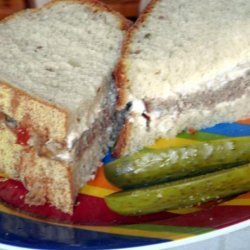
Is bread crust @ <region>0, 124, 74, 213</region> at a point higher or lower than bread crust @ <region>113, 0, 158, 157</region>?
lower

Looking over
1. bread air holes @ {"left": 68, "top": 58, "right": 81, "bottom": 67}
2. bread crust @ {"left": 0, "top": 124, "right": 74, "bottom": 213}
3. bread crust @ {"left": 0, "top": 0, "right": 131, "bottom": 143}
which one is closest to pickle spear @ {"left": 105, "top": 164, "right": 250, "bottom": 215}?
bread crust @ {"left": 0, "top": 124, "right": 74, "bottom": 213}

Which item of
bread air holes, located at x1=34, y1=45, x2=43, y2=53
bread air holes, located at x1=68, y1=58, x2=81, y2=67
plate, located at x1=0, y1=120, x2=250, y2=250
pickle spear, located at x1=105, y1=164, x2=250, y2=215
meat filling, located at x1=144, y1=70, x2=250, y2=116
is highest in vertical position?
bread air holes, located at x1=34, y1=45, x2=43, y2=53

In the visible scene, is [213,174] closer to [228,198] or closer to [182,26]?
[228,198]

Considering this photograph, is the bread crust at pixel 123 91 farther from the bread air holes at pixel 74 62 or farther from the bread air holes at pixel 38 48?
the bread air holes at pixel 38 48

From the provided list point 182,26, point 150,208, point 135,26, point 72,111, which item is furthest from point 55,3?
point 150,208

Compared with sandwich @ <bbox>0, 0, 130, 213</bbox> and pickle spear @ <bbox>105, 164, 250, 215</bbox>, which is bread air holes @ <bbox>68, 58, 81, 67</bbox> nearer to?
sandwich @ <bbox>0, 0, 130, 213</bbox>
